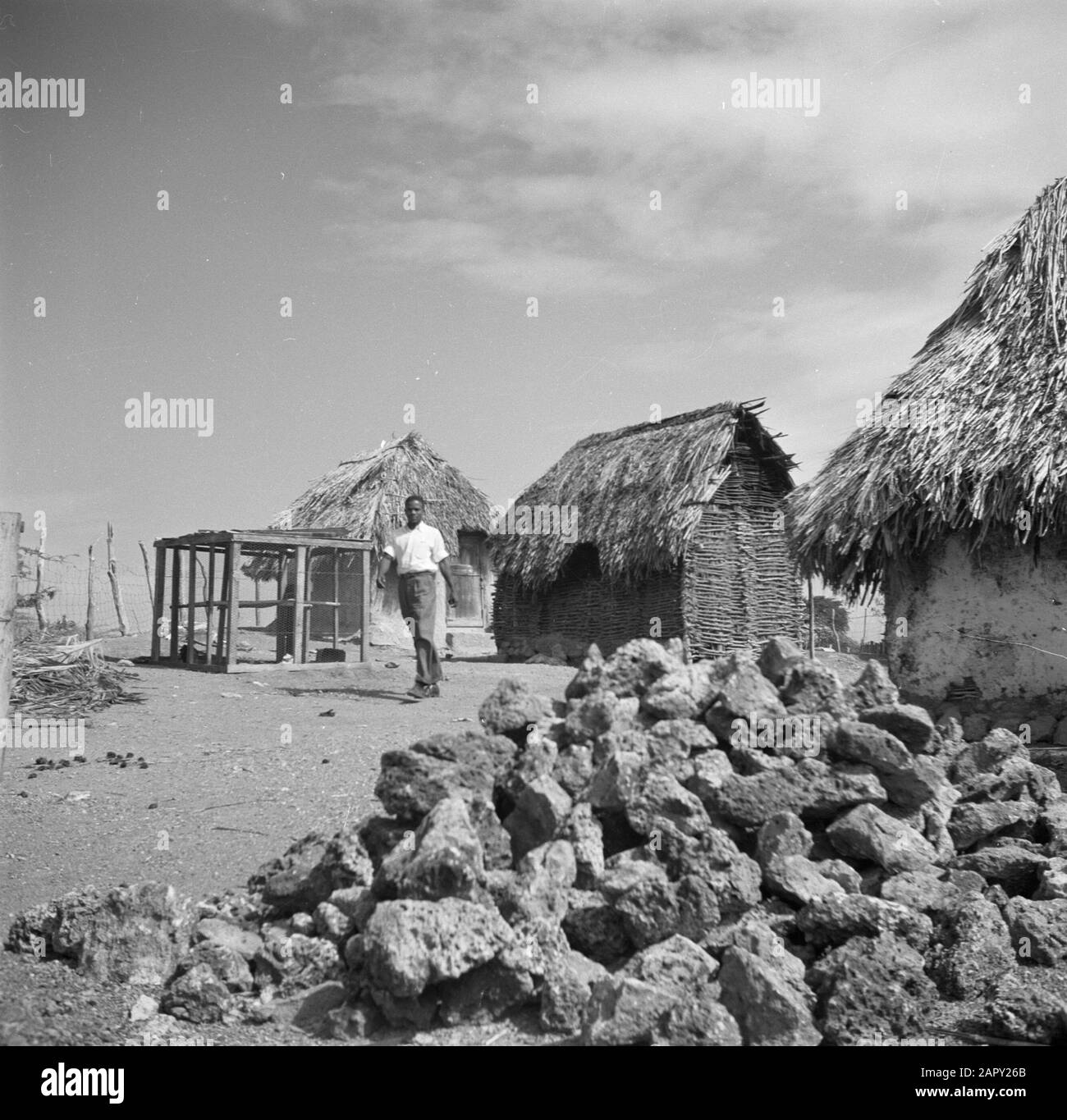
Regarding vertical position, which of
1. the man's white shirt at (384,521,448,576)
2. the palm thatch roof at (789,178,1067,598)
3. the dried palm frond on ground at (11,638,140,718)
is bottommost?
the dried palm frond on ground at (11,638,140,718)

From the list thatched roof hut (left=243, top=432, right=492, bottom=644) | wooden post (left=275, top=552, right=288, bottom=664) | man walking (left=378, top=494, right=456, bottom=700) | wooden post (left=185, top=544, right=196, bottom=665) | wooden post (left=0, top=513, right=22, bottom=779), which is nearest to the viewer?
wooden post (left=0, top=513, right=22, bottom=779)

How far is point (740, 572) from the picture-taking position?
1525cm

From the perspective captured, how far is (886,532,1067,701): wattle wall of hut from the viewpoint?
302 inches

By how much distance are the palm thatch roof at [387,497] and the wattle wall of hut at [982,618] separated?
13.0m

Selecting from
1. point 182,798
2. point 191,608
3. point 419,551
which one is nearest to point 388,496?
point 191,608

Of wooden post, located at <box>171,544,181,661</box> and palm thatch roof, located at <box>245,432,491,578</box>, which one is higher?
palm thatch roof, located at <box>245,432,491,578</box>

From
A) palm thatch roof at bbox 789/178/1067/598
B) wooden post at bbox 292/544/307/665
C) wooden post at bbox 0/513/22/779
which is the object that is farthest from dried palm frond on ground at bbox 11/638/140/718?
palm thatch roof at bbox 789/178/1067/598

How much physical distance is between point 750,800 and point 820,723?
0.88 m

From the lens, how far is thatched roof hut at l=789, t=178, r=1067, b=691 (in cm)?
764

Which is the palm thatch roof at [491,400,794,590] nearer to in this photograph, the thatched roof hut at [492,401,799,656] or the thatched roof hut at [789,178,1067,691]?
the thatched roof hut at [492,401,799,656]

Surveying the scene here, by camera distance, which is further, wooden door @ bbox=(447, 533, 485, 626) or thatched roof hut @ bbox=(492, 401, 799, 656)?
wooden door @ bbox=(447, 533, 485, 626)

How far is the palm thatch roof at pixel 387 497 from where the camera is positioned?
20.5 m
